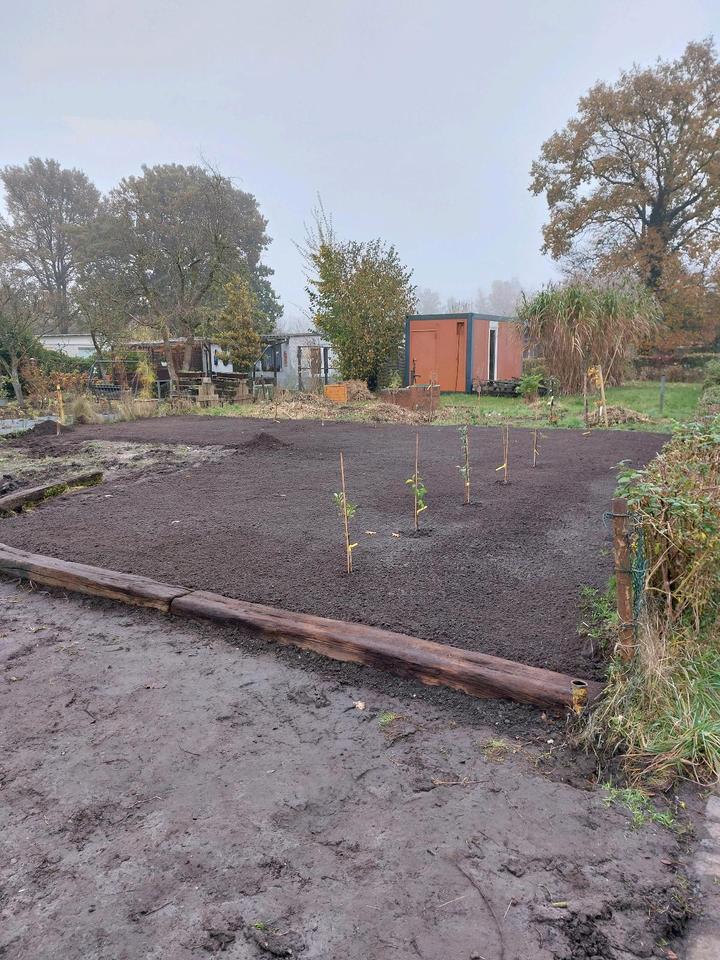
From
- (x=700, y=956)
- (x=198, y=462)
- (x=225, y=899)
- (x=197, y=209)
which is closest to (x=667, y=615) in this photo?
(x=700, y=956)

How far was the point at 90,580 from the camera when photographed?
12.0 feet

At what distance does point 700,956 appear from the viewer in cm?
139

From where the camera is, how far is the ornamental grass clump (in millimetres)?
2066

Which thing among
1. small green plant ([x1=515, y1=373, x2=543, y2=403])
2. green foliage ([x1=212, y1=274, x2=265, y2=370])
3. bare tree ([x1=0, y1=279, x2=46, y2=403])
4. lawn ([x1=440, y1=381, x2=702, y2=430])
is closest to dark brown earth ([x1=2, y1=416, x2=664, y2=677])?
lawn ([x1=440, y1=381, x2=702, y2=430])

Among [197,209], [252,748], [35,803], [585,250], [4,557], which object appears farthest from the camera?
[197,209]

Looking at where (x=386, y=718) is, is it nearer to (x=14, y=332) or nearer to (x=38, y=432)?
(x=38, y=432)

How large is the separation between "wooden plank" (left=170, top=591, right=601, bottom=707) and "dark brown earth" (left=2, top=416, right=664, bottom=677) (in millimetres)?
178

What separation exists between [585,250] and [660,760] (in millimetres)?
30823

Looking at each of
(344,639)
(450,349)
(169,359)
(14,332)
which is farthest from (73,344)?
(344,639)

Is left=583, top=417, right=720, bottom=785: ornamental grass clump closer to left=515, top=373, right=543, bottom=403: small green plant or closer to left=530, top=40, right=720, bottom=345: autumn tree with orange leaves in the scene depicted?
left=515, top=373, right=543, bottom=403: small green plant

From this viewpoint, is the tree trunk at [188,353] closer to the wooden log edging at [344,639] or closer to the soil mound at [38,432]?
the soil mound at [38,432]

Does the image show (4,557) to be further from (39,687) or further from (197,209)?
(197,209)

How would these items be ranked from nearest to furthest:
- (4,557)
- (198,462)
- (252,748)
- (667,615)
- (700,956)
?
(700,956), (252,748), (667,615), (4,557), (198,462)

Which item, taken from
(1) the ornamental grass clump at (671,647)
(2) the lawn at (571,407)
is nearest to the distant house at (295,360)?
Result: (2) the lawn at (571,407)
